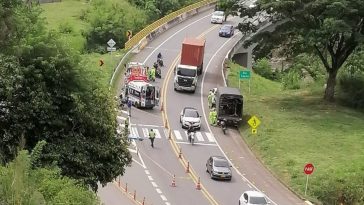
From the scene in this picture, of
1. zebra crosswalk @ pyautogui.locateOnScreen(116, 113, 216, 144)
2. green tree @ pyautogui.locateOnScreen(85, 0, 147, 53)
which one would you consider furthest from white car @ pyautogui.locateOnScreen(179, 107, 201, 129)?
green tree @ pyautogui.locateOnScreen(85, 0, 147, 53)

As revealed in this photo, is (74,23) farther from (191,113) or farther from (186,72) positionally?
(191,113)

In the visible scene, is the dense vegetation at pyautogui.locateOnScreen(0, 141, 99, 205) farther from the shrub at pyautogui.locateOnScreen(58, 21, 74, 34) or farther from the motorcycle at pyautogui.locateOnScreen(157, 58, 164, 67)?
the shrub at pyautogui.locateOnScreen(58, 21, 74, 34)

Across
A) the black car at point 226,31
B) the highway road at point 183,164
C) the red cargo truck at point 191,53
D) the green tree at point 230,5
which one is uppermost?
the green tree at point 230,5

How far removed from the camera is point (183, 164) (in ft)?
144

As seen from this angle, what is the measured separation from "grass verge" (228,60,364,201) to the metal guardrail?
1872cm

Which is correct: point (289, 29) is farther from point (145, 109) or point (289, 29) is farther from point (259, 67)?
point (259, 67)

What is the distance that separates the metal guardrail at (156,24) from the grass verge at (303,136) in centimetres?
1872

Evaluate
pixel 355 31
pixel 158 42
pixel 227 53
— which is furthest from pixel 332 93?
pixel 158 42

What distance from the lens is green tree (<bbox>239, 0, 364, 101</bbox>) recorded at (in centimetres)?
5112

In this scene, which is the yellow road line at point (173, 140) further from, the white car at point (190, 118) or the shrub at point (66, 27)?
the shrub at point (66, 27)

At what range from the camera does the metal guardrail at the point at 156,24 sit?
75850mm

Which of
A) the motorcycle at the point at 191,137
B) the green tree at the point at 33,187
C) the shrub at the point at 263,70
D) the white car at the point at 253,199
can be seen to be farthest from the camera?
the shrub at the point at 263,70

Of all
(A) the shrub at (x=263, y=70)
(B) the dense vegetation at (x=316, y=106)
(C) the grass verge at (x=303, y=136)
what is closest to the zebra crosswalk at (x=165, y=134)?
(C) the grass verge at (x=303, y=136)

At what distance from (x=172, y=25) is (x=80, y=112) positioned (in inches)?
2354
